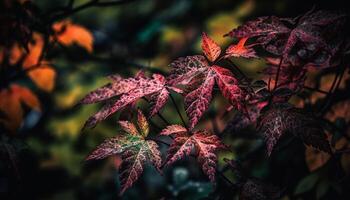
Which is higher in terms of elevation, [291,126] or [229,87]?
[229,87]

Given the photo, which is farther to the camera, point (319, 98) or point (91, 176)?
point (91, 176)

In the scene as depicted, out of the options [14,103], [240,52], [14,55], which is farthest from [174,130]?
[14,55]

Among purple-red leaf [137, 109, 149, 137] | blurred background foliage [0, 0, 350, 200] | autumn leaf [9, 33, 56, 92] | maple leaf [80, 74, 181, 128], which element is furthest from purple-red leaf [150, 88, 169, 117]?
autumn leaf [9, 33, 56, 92]

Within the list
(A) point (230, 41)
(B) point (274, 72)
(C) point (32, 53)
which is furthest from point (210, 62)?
(A) point (230, 41)

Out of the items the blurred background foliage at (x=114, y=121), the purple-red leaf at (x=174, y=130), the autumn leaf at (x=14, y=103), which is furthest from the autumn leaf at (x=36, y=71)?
the purple-red leaf at (x=174, y=130)

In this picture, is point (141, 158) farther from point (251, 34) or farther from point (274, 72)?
point (274, 72)

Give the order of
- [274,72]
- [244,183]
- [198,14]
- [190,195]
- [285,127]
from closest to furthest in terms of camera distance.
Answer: [285,127] → [244,183] → [274,72] → [190,195] → [198,14]

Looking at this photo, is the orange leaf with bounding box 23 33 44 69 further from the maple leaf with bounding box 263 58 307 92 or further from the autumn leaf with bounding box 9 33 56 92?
the maple leaf with bounding box 263 58 307 92

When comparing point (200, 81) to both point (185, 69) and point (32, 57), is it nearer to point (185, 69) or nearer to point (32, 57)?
point (185, 69)
